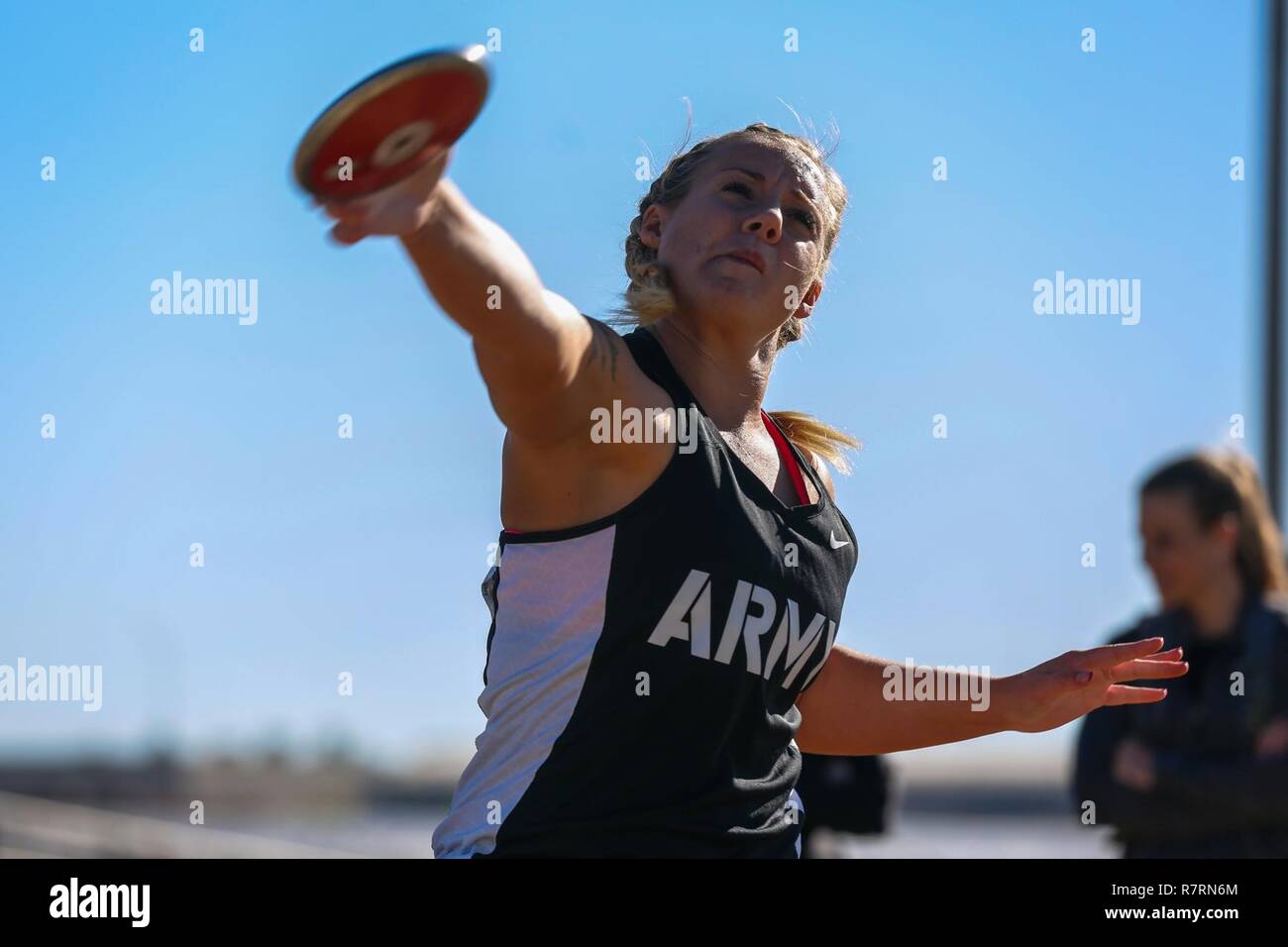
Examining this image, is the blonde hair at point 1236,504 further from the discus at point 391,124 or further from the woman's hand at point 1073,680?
the discus at point 391,124

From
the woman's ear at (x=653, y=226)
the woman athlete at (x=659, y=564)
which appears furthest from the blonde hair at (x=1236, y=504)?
the woman's ear at (x=653, y=226)

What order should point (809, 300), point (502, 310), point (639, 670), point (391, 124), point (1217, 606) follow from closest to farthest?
1. point (391, 124)
2. point (502, 310)
3. point (639, 670)
4. point (809, 300)
5. point (1217, 606)

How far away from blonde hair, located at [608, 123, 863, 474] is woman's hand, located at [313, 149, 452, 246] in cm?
110

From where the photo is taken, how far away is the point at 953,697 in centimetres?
367

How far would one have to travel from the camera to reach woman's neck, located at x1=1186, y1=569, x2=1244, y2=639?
4.92 m

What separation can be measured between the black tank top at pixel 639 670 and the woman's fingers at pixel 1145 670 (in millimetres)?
934

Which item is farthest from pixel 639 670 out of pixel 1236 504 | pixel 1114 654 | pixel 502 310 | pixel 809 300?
pixel 1236 504

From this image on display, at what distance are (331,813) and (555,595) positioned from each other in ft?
95.6

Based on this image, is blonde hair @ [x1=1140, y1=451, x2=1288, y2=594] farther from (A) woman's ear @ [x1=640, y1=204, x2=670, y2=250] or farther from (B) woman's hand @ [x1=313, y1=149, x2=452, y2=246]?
(B) woman's hand @ [x1=313, y1=149, x2=452, y2=246]

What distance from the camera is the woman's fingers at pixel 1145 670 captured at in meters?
3.51

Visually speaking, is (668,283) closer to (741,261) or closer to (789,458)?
(741,261)

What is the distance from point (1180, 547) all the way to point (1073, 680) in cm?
170

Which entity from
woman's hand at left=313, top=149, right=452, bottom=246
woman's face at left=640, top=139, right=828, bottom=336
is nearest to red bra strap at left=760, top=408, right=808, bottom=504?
woman's face at left=640, top=139, right=828, bottom=336
